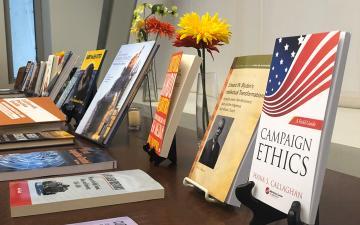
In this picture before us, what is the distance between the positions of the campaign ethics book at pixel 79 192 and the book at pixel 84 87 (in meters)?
0.65

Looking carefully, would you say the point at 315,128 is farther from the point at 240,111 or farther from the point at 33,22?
the point at 33,22

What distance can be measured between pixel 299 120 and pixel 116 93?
2.54 feet

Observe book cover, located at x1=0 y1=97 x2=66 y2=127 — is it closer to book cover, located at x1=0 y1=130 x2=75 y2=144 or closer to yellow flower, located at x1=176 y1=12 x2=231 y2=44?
book cover, located at x1=0 y1=130 x2=75 y2=144

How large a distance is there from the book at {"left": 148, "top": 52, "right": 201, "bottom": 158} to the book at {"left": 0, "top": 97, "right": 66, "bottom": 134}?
0.56 metres

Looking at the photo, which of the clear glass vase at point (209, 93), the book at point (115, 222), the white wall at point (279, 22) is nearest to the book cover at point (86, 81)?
the white wall at point (279, 22)

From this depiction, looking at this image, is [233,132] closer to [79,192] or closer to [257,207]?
[257,207]

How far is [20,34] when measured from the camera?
4.72 metres

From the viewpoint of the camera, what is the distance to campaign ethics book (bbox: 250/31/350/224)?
1.52 ft

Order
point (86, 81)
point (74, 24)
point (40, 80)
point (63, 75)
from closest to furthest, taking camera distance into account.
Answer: point (86, 81) < point (63, 75) < point (40, 80) < point (74, 24)

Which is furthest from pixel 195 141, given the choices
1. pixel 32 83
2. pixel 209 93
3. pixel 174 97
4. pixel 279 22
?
pixel 32 83

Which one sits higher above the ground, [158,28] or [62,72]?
[158,28]

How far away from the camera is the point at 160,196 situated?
29.2 inches

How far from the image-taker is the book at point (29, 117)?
1.31 meters

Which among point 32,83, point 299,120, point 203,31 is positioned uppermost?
point 203,31
